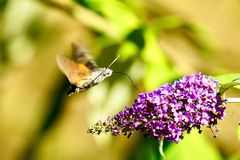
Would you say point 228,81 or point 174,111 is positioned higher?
point 228,81

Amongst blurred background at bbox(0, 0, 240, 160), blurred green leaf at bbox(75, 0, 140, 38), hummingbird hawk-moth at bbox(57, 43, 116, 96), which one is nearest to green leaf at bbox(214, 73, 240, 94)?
blurred background at bbox(0, 0, 240, 160)

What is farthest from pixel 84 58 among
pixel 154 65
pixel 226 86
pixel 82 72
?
pixel 226 86

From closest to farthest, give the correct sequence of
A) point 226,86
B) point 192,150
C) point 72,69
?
point 226,86 → point 72,69 → point 192,150

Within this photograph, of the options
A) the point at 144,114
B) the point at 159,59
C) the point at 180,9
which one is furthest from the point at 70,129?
the point at 144,114

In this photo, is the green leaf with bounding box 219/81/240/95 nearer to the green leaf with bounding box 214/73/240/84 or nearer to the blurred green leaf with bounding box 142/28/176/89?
the green leaf with bounding box 214/73/240/84

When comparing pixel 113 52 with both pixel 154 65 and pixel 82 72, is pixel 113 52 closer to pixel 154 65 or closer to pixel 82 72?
pixel 154 65

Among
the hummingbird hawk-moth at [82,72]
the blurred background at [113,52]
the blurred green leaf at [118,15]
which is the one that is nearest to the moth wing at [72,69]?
the hummingbird hawk-moth at [82,72]

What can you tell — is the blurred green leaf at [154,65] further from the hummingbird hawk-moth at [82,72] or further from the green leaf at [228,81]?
the green leaf at [228,81]
